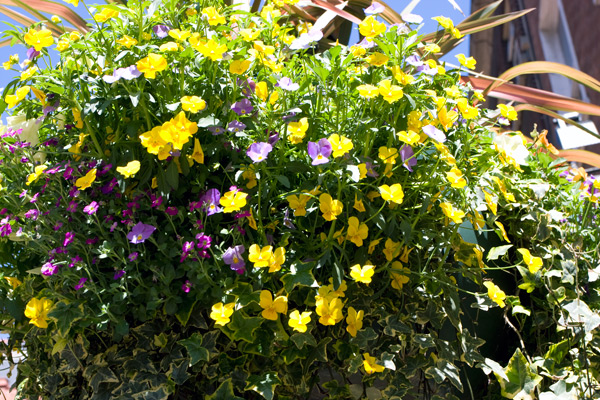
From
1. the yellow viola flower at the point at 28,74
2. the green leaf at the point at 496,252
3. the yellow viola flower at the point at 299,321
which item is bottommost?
the green leaf at the point at 496,252

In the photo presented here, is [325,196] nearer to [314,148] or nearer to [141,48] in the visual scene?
[314,148]

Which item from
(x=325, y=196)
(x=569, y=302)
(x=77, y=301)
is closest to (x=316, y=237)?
(x=325, y=196)

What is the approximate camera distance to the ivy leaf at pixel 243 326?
998mm

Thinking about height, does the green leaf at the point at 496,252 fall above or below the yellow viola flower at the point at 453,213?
below

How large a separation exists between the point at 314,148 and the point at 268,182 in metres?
0.14

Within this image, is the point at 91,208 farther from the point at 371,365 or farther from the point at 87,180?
the point at 371,365

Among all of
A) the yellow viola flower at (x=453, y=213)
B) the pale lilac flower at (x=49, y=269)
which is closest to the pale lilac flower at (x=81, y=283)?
the pale lilac flower at (x=49, y=269)

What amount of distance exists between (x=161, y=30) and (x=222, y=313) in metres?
0.51

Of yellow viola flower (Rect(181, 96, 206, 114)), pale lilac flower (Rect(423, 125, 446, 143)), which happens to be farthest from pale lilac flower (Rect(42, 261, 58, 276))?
pale lilac flower (Rect(423, 125, 446, 143))

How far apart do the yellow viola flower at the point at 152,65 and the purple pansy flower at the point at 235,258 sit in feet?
0.99

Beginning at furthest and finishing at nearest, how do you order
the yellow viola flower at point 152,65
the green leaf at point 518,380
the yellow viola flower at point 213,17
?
the green leaf at point 518,380, the yellow viola flower at point 213,17, the yellow viola flower at point 152,65

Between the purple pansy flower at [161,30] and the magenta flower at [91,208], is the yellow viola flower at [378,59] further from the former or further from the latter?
the magenta flower at [91,208]

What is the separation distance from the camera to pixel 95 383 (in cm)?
103

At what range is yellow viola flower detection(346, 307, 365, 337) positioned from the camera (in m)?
1.03
